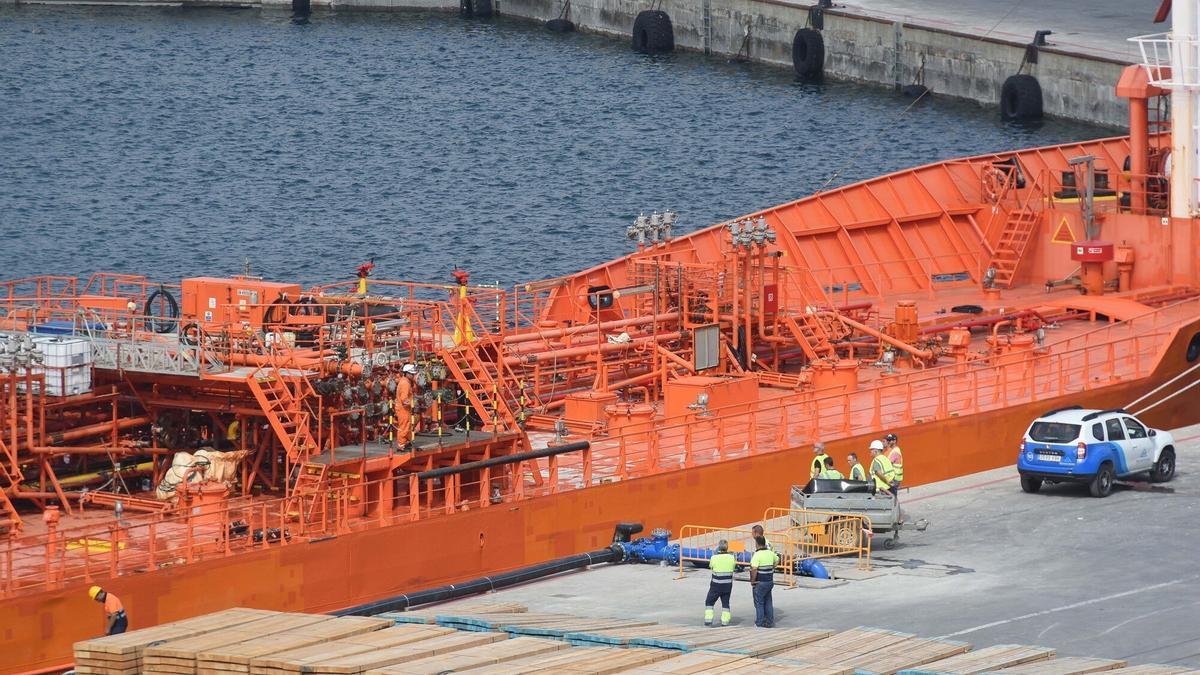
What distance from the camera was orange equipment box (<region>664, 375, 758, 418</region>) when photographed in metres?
38.2

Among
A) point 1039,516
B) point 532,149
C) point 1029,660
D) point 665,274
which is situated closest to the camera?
point 1029,660

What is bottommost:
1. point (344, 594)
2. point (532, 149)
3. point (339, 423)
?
point (344, 594)

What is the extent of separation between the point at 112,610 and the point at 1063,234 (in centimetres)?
2722

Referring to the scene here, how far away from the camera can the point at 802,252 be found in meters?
47.3

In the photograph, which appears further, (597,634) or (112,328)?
(112,328)

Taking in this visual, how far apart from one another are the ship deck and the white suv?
1.22 ft

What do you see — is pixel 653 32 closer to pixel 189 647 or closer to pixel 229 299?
pixel 229 299

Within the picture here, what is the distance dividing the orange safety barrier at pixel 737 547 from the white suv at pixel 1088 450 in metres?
4.99

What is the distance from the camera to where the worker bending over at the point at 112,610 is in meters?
27.5

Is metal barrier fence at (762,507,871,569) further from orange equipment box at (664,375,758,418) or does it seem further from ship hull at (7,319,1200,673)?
orange equipment box at (664,375,758,418)

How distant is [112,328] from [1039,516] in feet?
48.7

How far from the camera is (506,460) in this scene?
109ft

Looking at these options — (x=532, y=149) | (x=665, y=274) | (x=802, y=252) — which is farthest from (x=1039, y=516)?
(x=532, y=149)

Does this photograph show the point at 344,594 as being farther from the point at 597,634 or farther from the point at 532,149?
the point at 532,149
